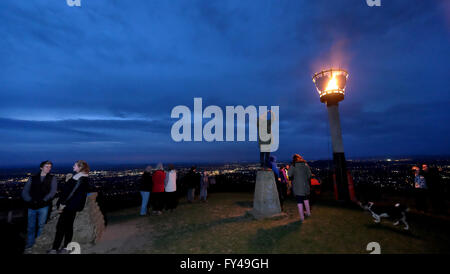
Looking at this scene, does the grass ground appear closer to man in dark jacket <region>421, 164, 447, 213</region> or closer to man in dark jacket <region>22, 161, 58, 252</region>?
man in dark jacket <region>421, 164, 447, 213</region>

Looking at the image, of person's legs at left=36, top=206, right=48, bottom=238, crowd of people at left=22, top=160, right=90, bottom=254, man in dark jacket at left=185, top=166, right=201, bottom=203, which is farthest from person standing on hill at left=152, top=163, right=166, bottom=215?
person's legs at left=36, top=206, right=48, bottom=238

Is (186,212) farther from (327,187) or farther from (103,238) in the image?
(327,187)

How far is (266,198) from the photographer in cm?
693

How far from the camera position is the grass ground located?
13.8 feet

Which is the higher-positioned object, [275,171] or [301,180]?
[275,171]

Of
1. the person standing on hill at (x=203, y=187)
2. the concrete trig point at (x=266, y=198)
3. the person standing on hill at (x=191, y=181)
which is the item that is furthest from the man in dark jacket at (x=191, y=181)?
the concrete trig point at (x=266, y=198)

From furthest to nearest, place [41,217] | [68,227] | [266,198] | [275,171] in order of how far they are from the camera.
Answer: [275,171] < [266,198] < [41,217] < [68,227]

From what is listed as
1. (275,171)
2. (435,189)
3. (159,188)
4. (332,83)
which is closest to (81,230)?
(159,188)

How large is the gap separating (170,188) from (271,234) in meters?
4.36

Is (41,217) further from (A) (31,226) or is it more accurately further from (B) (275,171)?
Answer: (B) (275,171)

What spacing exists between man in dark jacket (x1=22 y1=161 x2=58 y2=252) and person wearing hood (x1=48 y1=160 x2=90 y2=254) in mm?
971

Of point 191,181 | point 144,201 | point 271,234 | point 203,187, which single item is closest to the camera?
point 271,234

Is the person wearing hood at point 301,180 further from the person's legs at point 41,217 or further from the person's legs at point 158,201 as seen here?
the person's legs at point 41,217

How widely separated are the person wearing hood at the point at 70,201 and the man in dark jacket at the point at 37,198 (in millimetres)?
971
